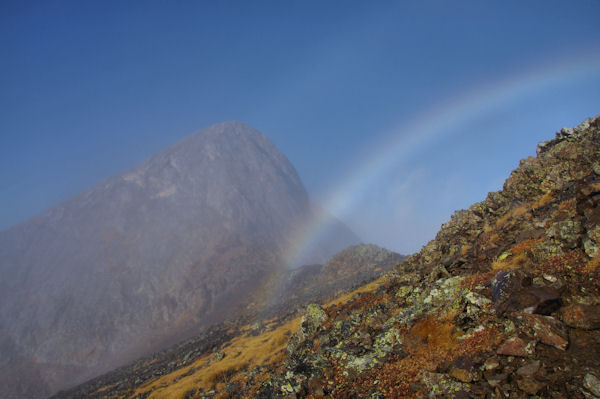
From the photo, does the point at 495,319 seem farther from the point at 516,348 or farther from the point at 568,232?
the point at 568,232

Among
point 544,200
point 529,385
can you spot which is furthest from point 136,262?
point 529,385

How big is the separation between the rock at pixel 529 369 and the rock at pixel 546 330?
2.69 feet

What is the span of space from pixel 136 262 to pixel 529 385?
443 feet

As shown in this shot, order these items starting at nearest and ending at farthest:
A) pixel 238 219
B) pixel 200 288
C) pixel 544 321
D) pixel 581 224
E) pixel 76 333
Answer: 1. pixel 544 321
2. pixel 581 224
3. pixel 76 333
4. pixel 200 288
5. pixel 238 219

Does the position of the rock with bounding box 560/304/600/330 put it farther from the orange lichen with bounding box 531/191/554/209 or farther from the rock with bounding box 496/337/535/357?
the orange lichen with bounding box 531/191/554/209

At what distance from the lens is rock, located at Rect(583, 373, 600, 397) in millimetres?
6195

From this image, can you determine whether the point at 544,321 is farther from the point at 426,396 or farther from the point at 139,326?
the point at 139,326

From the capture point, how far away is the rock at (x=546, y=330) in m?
7.59

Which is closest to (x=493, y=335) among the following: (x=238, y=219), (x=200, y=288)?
(x=200, y=288)

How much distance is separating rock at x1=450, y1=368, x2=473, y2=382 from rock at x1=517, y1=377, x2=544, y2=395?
51.6 inches

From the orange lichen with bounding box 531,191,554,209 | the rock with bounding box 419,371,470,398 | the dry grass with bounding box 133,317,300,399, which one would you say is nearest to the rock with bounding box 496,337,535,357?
the rock with bounding box 419,371,470,398

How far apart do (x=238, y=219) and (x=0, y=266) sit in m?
105

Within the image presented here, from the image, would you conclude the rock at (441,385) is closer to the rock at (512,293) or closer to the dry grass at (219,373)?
the rock at (512,293)

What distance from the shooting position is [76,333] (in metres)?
87.6
